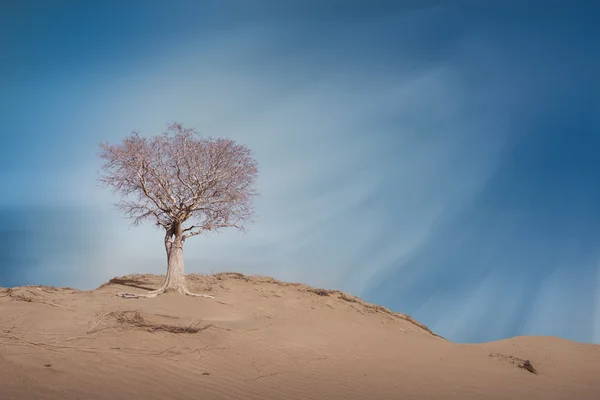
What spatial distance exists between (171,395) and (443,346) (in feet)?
36.1

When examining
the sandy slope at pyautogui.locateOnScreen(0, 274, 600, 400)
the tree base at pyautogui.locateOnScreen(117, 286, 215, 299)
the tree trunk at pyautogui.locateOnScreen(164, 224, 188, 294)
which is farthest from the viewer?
the tree trunk at pyautogui.locateOnScreen(164, 224, 188, 294)

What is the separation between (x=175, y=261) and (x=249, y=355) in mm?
10591

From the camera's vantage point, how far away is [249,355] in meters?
11.7

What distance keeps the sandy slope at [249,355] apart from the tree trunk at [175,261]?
1157 mm

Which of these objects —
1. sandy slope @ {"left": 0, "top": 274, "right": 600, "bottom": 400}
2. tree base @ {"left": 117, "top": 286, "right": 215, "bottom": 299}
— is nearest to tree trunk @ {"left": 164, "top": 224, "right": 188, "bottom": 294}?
tree base @ {"left": 117, "top": 286, "right": 215, "bottom": 299}

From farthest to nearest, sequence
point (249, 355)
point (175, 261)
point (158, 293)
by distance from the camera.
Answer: point (175, 261) < point (158, 293) < point (249, 355)

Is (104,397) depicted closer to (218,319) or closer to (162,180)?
(218,319)

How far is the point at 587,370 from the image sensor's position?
14727 mm

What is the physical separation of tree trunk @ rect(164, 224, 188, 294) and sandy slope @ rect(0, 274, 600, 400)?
45.6 inches

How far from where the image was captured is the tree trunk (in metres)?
20.8

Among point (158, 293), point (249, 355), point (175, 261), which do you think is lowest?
point (249, 355)

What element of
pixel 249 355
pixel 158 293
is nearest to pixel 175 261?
pixel 158 293

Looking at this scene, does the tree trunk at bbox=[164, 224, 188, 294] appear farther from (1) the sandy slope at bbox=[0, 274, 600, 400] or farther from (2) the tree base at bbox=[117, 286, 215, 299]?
(1) the sandy slope at bbox=[0, 274, 600, 400]

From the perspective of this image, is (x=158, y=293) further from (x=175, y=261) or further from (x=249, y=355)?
(x=249, y=355)
